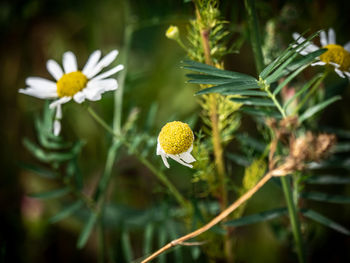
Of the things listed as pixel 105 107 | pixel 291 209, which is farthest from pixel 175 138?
pixel 105 107

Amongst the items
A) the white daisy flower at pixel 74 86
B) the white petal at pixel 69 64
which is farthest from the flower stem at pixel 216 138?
the white petal at pixel 69 64

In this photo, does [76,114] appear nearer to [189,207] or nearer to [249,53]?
[249,53]

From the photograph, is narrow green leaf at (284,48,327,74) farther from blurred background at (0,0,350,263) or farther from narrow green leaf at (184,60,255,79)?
blurred background at (0,0,350,263)

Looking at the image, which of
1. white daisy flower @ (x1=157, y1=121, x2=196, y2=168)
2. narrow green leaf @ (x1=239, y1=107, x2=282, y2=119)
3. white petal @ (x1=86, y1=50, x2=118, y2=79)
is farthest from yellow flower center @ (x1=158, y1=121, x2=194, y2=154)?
white petal @ (x1=86, y1=50, x2=118, y2=79)

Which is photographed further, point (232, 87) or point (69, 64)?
point (69, 64)

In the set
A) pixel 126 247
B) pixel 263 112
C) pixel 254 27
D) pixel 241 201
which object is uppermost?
pixel 254 27

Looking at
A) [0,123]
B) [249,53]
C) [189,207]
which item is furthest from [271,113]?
[0,123]

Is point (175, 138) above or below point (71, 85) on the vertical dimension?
below

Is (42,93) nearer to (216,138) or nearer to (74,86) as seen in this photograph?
(74,86)
